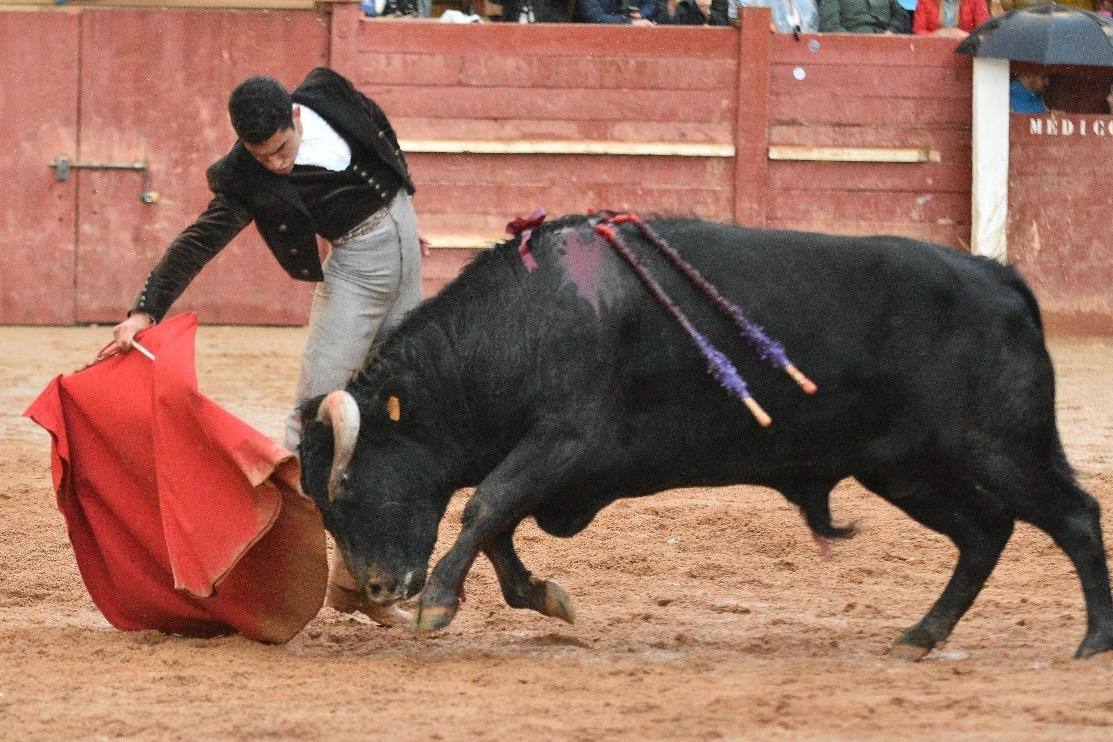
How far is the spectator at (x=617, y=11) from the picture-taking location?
1251 cm

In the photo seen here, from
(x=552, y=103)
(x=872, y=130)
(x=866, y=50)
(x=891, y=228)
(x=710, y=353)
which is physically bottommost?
(x=891, y=228)

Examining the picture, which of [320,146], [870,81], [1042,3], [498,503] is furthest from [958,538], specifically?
[1042,3]

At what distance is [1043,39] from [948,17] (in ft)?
3.20

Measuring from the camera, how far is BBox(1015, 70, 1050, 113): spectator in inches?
507

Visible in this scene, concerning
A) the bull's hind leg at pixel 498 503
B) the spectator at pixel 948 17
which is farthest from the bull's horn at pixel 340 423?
the spectator at pixel 948 17

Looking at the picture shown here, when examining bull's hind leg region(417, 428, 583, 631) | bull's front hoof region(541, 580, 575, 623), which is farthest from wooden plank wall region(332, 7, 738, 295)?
bull's hind leg region(417, 428, 583, 631)

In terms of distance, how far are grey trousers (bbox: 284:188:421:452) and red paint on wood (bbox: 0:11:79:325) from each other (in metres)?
7.31

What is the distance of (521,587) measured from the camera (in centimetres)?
523

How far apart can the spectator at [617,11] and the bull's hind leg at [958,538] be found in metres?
7.57

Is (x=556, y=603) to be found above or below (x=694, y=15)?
below

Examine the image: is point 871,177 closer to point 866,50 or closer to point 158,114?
point 866,50

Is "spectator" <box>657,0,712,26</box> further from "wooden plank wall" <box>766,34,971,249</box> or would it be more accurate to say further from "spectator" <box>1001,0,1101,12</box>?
"spectator" <box>1001,0,1101,12</box>

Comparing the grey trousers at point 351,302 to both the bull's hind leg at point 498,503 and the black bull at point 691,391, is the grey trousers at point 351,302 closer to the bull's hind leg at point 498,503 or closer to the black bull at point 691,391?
the black bull at point 691,391

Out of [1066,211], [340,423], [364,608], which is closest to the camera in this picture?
[340,423]
